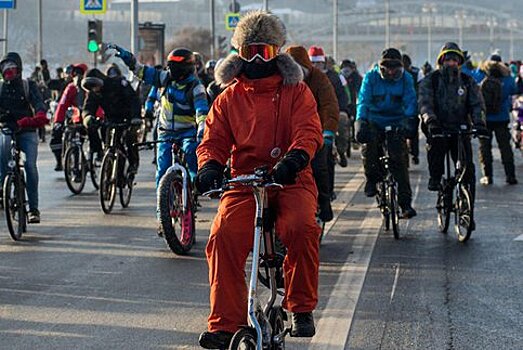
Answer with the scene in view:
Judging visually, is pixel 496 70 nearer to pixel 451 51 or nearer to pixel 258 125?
pixel 451 51

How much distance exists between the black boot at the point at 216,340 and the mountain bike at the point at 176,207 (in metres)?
4.53

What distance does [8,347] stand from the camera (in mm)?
7223

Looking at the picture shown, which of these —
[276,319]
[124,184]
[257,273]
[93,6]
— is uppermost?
[93,6]

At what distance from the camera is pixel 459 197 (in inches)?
454

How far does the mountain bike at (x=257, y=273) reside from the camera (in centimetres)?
559

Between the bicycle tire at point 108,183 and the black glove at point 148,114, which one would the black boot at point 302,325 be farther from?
the bicycle tire at point 108,183

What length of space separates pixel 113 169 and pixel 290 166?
28.2ft

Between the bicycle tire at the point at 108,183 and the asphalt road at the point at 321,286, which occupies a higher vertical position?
the bicycle tire at the point at 108,183

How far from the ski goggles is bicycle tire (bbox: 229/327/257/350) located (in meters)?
1.49

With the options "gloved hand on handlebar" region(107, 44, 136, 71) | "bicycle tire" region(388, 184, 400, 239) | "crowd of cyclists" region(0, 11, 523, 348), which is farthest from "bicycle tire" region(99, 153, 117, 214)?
"bicycle tire" region(388, 184, 400, 239)

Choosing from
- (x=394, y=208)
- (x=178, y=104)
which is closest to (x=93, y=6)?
(x=178, y=104)

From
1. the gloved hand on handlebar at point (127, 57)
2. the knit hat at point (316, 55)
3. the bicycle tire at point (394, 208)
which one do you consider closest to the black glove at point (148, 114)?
the gloved hand on handlebar at point (127, 57)

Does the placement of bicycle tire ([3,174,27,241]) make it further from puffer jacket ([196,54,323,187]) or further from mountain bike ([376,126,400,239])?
puffer jacket ([196,54,323,187])

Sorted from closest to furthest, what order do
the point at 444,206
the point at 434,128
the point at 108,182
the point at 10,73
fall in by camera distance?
the point at 434,128 < the point at 444,206 < the point at 10,73 < the point at 108,182
